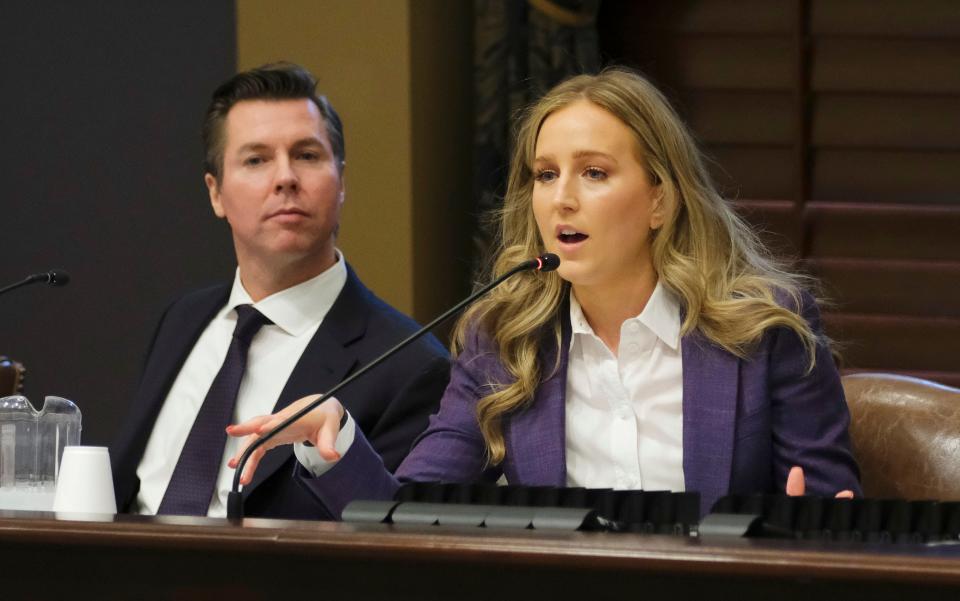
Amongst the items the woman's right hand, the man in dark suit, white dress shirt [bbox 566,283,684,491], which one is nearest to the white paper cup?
the woman's right hand

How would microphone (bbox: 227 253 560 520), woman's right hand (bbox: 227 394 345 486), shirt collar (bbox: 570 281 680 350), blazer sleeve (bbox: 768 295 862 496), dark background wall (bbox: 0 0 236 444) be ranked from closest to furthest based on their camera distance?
microphone (bbox: 227 253 560 520), woman's right hand (bbox: 227 394 345 486), blazer sleeve (bbox: 768 295 862 496), shirt collar (bbox: 570 281 680 350), dark background wall (bbox: 0 0 236 444)

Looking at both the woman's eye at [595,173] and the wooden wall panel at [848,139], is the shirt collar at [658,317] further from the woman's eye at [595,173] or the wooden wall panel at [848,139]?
the wooden wall panel at [848,139]

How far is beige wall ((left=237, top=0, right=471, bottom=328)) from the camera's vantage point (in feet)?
11.5

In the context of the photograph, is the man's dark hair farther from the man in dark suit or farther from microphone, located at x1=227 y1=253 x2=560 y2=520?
microphone, located at x1=227 y1=253 x2=560 y2=520

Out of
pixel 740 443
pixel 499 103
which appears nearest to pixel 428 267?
pixel 499 103

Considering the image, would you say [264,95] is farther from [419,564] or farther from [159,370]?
[419,564]

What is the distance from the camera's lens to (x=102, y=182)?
3893 mm

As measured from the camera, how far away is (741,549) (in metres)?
1.16

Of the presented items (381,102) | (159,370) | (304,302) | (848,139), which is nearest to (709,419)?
(304,302)

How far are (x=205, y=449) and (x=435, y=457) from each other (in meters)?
0.50

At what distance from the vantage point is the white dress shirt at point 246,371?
2500 mm

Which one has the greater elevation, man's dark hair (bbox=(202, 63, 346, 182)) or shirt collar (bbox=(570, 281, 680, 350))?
man's dark hair (bbox=(202, 63, 346, 182))

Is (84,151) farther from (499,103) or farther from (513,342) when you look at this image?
(513,342)

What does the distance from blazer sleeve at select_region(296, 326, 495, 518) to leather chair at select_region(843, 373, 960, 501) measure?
0.60 metres
